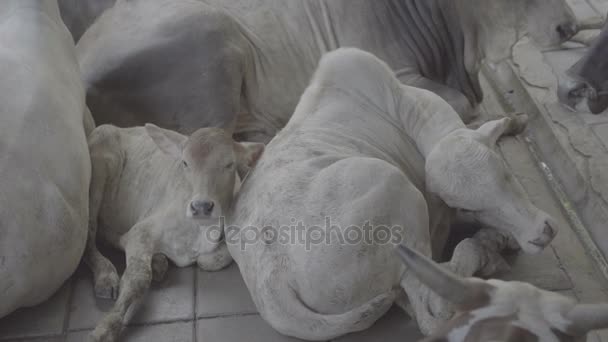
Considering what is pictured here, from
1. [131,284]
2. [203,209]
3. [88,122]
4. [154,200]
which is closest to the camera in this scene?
[203,209]

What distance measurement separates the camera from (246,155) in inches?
97.8

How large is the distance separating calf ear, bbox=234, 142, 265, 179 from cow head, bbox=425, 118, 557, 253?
1.82ft

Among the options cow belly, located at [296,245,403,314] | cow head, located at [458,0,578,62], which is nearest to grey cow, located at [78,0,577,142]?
cow head, located at [458,0,578,62]

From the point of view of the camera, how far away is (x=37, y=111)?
2574mm

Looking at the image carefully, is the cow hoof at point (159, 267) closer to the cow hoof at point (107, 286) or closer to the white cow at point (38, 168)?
the cow hoof at point (107, 286)

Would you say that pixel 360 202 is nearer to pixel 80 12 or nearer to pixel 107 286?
pixel 107 286

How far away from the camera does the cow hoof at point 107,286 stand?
254cm

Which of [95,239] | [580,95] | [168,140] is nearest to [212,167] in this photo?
[168,140]

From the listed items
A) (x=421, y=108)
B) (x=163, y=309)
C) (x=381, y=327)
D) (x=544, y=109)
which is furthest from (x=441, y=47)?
(x=163, y=309)

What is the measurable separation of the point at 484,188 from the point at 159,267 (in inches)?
43.9

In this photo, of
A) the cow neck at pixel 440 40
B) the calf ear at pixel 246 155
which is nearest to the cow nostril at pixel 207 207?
the calf ear at pixel 246 155

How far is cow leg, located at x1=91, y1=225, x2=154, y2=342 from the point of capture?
233 cm

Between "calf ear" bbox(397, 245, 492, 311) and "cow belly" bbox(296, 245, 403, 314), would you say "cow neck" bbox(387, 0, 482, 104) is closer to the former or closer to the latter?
"cow belly" bbox(296, 245, 403, 314)

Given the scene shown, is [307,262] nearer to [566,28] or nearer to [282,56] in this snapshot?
[282,56]
